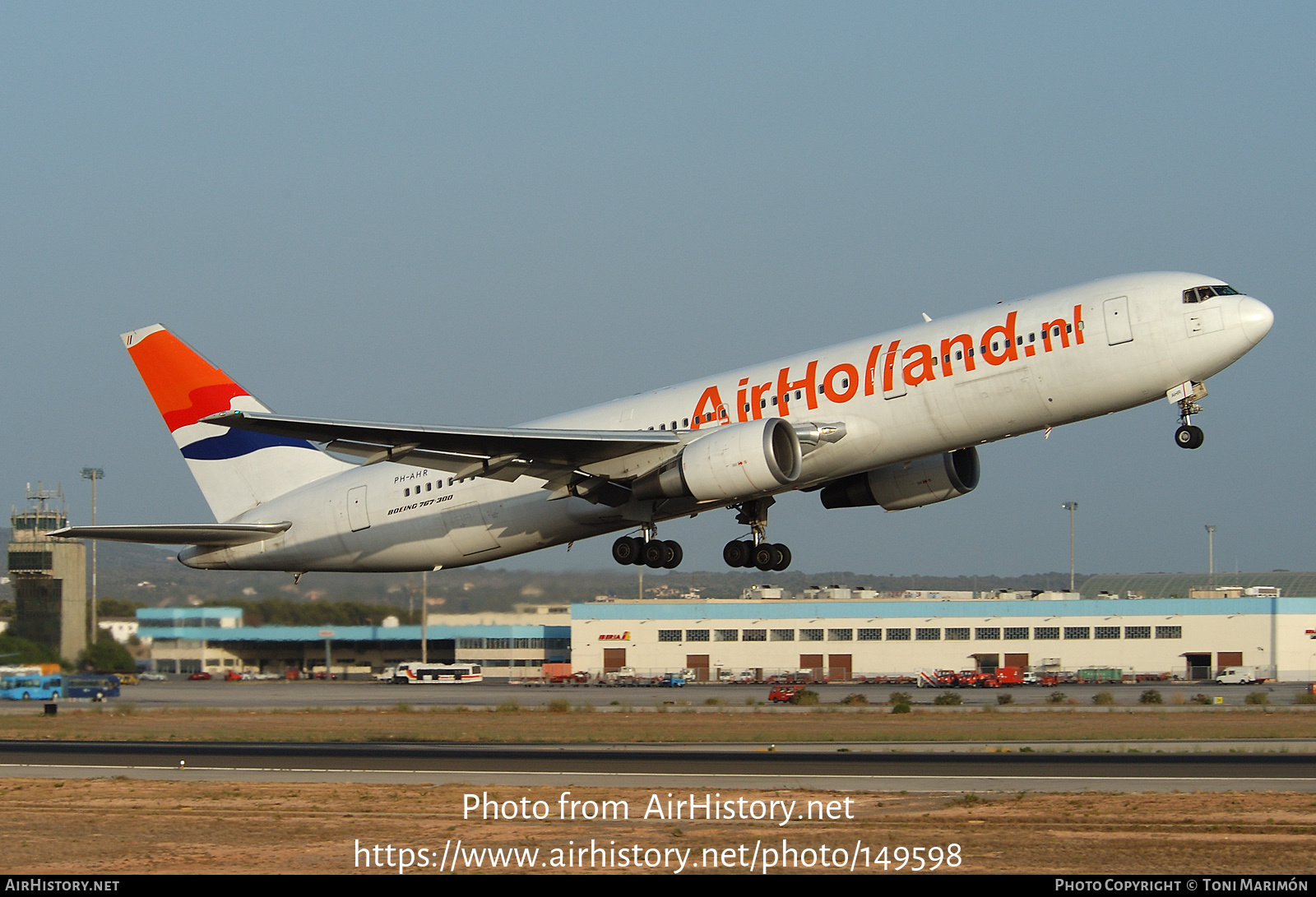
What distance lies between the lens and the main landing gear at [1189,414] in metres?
29.3

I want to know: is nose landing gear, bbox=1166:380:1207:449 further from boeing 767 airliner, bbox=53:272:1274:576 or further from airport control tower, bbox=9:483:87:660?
airport control tower, bbox=9:483:87:660

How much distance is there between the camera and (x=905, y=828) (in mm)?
20438

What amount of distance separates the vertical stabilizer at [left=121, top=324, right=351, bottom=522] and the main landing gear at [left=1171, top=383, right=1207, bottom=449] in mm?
22578

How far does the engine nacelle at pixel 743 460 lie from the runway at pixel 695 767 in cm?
590

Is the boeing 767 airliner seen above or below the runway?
above

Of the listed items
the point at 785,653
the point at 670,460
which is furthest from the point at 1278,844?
the point at 785,653

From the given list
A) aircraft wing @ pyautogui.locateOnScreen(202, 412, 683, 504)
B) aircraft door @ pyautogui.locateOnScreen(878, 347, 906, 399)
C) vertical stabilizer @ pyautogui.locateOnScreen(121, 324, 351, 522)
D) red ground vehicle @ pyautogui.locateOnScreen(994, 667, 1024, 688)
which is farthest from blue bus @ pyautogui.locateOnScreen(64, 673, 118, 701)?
red ground vehicle @ pyautogui.locateOnScreen(994, 667, 1024, 688)

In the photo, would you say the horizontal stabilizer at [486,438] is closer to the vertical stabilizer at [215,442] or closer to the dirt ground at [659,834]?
the dirt ground at [659,834]

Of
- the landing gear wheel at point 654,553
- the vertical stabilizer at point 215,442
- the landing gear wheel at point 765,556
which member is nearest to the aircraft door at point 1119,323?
the landing gear wheel at point 765,556

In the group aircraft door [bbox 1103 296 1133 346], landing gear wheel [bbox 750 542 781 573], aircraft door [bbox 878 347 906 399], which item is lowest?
landing gear wheel [bbox 750 542 781 573]

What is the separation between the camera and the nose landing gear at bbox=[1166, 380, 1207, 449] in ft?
96.0
